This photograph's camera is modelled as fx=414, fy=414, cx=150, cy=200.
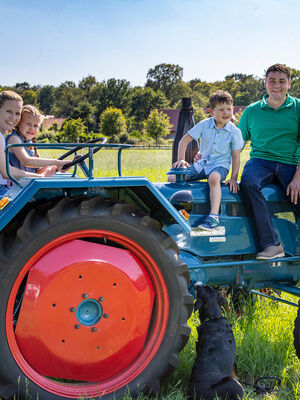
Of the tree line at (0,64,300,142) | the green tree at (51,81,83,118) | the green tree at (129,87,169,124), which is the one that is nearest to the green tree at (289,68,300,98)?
the tree line at (0,64,300,142)

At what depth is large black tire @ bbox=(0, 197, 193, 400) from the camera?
195cm

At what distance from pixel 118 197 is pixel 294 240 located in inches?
55.3

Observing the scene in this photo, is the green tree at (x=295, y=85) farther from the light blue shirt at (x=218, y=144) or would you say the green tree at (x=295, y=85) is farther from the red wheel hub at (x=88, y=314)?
the red wheel hub at (x=88, y=314)

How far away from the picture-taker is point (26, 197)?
1.96m

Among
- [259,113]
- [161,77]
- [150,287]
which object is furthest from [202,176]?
[161,77]

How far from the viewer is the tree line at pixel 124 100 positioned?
59.3m

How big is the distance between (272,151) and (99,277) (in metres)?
1.78

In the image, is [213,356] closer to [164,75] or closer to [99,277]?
[99,277]

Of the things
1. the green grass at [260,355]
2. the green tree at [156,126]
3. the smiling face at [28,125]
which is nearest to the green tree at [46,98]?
the green tree at [156,126]

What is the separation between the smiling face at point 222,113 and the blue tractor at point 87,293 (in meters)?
1.06

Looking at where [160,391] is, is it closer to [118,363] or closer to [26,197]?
[118,363]

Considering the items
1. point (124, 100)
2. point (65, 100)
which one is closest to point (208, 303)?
point (124, 100)

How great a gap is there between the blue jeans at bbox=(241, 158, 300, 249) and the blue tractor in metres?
0.81

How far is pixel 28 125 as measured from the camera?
2986 millimetres
